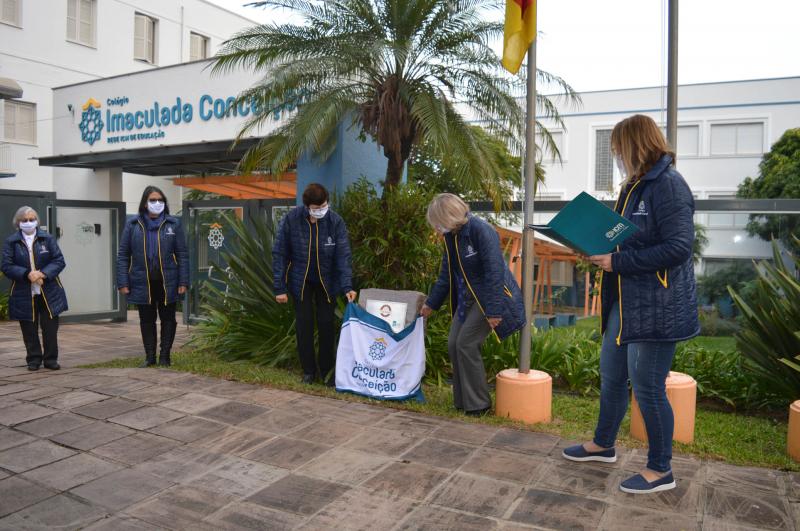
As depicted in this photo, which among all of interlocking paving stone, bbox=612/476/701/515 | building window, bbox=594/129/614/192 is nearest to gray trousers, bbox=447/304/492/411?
interlocking paving stone, bbox=612/476/701/515

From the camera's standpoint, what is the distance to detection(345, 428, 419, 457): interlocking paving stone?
4.25m

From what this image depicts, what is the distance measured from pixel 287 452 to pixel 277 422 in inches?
25.3

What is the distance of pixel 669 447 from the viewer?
140 inches

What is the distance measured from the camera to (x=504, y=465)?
3.99 metres

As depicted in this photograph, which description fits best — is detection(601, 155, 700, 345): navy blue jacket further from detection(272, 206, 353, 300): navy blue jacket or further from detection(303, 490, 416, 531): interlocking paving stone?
detection(272, 206, 353, 300): navy blue jacket

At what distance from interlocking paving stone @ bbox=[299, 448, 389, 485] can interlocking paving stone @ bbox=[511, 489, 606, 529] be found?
0.91 m

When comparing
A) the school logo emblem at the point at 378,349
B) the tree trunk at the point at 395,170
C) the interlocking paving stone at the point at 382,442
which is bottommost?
the interlocking paving stone at the point at 382,442

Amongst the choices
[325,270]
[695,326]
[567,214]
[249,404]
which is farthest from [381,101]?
[695,326]

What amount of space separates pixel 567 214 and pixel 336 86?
4.33 m

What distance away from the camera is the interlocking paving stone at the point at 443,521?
3201mm

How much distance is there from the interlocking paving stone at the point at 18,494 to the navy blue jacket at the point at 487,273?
2909 millimetres

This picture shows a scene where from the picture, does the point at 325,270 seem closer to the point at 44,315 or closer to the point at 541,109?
the point at 44,315

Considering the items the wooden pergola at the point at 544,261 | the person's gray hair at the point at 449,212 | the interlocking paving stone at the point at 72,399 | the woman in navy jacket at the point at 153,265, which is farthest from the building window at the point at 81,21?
the person's gray hair at the point at 449,212

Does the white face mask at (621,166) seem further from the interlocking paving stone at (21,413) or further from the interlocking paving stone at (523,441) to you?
the interlocking paving stone at (21,413)
